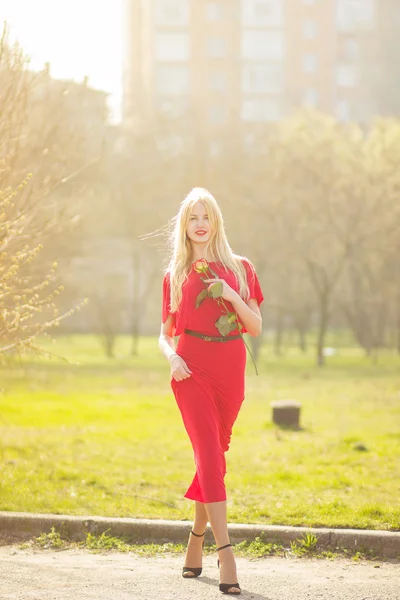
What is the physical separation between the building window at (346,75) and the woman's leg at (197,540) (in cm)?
9791

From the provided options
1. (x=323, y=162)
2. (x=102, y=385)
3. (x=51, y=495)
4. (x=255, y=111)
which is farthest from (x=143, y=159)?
(x=255, y=111)

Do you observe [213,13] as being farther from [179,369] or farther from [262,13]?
[179,369]

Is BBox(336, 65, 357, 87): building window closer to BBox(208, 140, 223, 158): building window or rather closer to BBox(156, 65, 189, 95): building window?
BBox(156, 65, 189, 95): building window

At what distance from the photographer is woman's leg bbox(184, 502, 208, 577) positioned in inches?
226

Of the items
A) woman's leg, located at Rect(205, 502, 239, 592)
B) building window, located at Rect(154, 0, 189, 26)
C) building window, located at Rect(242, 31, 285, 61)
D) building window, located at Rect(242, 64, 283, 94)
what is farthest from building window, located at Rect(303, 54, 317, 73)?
woman's leg, located at Rect(205, 502, 239, 592)

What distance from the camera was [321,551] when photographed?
6.49 metres

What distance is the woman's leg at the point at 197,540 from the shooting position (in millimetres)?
5734

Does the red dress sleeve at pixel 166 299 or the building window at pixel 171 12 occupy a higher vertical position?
the building window at pixel 171 12

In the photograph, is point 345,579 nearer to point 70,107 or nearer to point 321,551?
point 321,551

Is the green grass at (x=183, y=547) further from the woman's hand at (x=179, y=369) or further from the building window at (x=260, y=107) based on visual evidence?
the building window at (x=260, y=107)

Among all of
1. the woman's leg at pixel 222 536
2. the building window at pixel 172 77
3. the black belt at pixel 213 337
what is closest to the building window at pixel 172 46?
the building window at pixel 172 77

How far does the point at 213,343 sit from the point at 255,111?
94.0 meters

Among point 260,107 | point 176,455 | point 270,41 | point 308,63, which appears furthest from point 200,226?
point 308,63

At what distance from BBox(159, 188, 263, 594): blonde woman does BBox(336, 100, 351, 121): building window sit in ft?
314
